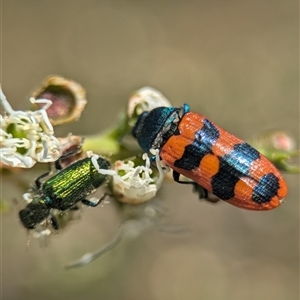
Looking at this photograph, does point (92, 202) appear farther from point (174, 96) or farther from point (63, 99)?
point (174, 96)

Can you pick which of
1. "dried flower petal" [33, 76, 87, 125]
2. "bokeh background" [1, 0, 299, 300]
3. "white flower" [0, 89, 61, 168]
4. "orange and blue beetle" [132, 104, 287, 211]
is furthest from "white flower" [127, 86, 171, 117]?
"bokeh background" [1, 0, 299, 300]

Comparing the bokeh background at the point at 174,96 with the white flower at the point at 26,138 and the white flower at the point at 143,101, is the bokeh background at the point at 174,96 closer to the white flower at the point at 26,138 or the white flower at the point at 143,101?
the white flower at the point at 143,101

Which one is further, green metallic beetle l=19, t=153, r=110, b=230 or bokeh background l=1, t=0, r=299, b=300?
bokeh background l=1, t=0, r=299, b=300

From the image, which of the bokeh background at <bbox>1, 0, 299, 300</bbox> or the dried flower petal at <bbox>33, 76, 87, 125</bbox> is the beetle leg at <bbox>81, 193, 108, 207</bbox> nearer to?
the dried flower petal at <bbox>33, 76, 87, 125</bbox>

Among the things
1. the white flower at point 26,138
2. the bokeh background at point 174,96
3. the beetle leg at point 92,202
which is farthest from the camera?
the bokeh background at point 174,96

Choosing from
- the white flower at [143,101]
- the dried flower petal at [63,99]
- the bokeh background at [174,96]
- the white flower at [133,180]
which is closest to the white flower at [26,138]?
the dried flower petal at [63,99]

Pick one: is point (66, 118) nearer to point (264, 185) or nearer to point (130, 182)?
point (130, 182)
